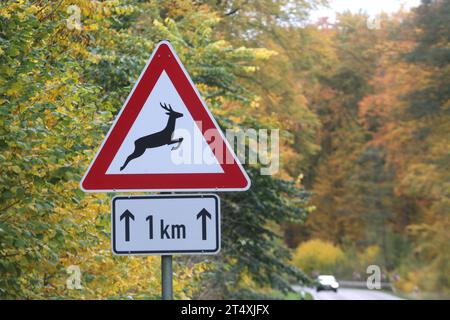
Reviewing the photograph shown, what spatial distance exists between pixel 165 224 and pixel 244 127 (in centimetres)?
1587

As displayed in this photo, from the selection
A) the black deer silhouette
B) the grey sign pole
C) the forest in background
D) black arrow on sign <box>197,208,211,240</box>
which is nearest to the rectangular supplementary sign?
black arrow on sign <box>197,208,211,240</box>

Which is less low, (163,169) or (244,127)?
(244,127)

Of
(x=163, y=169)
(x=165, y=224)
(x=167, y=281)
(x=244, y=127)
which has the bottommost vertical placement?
(x=167, y=281)

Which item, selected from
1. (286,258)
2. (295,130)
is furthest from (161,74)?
(295,130)

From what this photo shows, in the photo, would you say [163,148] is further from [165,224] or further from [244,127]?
[244,127]

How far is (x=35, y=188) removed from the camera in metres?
7.73

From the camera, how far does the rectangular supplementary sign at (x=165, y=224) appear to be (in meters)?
5.47

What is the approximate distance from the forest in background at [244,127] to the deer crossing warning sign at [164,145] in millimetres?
1935

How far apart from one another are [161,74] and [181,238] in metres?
0.90

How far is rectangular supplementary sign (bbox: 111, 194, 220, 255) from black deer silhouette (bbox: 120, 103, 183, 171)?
0.25 metres

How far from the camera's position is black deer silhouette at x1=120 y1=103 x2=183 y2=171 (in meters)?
5.48

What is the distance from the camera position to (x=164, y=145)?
553 cm

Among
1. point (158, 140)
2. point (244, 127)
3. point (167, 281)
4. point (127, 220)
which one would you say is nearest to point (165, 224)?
point (127, 220)
